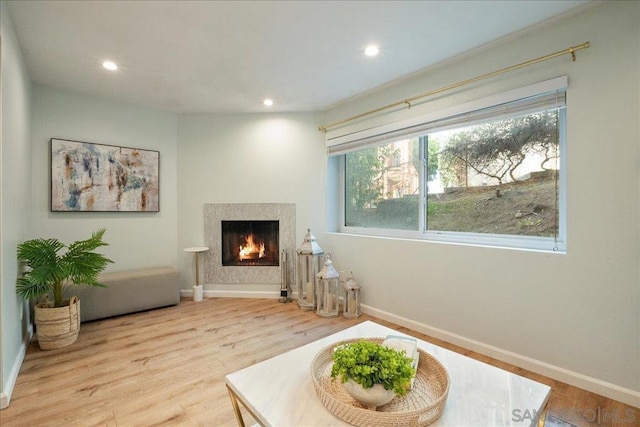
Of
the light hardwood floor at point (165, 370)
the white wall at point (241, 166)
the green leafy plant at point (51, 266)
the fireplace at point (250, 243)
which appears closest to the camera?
the light hardwood floor at point (165, 370)

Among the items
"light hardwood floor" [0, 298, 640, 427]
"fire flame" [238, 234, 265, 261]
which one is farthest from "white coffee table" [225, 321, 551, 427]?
"fire flame" [238, 234, 265, 261]

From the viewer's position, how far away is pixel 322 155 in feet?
11.7

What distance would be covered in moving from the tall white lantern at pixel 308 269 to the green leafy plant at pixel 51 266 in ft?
6.13

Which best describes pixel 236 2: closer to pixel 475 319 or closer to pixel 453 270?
pixel 453 270

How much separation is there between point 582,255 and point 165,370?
280 centimetres

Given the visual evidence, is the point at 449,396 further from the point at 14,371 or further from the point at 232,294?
the point at 232,294

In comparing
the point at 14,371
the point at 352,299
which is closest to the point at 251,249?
the point at 352,299

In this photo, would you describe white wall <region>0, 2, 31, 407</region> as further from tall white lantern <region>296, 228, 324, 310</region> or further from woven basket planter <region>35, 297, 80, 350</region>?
tall white lantern <region>296, 228, 324, 310</region>

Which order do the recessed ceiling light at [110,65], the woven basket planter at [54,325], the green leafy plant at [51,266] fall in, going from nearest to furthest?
the green leafy plant at [51,266] < the woven basket planter at [54,325] < the recessed ceiling light at [110,65]

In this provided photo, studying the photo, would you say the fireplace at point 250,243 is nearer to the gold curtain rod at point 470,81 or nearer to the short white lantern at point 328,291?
the short white lantern at point 328,291

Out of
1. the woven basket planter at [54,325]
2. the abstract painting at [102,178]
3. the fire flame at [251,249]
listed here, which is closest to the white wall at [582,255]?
the fire flame at [251,249]

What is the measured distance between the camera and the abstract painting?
2939 millimetres

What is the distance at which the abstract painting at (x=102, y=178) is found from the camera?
2939mm

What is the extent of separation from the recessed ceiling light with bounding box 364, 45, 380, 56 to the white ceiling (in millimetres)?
46
